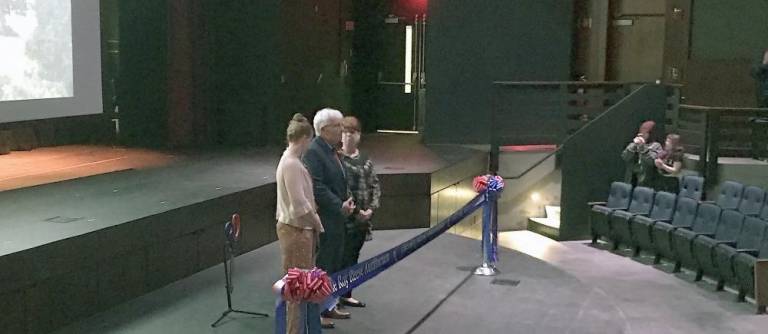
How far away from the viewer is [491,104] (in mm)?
12211

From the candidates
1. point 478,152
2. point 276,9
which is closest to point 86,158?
point 276,9

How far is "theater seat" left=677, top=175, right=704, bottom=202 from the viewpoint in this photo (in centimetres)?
916

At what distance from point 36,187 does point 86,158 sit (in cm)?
209

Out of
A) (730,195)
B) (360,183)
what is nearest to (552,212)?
A: (730,195)

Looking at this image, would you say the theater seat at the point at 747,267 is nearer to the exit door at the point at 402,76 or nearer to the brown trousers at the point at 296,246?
the brown trousers at the point at 296,246

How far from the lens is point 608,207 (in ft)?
32.6

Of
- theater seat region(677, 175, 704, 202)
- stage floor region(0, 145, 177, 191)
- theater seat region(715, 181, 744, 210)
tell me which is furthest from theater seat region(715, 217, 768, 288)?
stage floor region(0, 145, 177, 191)

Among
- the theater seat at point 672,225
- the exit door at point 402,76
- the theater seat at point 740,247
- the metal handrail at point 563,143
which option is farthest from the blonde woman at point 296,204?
the exit door at point 402,76

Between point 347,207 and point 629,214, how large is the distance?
5411mm

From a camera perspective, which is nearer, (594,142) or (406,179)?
(406,179)

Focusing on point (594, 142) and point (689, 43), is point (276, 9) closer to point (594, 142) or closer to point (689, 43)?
point (594, 142)

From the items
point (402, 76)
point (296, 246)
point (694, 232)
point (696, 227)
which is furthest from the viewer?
point (402, 76)

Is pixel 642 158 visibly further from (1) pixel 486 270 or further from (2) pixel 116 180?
(2) pixel 116 180

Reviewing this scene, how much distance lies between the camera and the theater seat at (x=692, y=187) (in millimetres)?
9164
